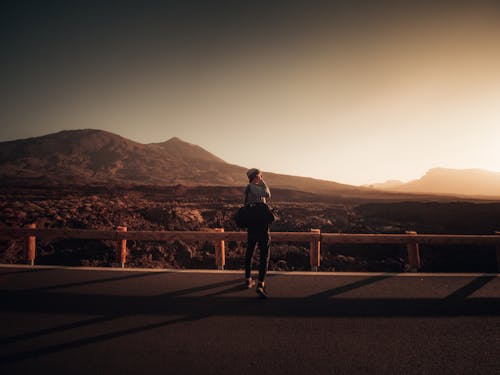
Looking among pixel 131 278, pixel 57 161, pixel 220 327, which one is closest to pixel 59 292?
pixel 131 278

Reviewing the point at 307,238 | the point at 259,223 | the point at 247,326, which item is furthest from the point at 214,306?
the point at 307,238

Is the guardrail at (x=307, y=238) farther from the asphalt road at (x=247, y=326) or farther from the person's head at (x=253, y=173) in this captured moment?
the person's head at (x=253, y=173)

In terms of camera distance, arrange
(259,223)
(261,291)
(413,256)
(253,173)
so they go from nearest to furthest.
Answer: (261,291), (259,223), (253,173), (413,256)

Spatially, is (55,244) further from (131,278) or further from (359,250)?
(359,250)

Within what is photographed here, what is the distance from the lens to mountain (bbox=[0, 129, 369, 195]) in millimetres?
86250

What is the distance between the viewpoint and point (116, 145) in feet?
409

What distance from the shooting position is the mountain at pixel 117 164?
86.2 m

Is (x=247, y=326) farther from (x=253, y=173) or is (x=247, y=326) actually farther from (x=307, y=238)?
(x=307, y=238)

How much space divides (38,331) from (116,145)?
140 meters

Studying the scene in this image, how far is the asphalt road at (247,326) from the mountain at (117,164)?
76223 millimetres

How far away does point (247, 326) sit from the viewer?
121 inches

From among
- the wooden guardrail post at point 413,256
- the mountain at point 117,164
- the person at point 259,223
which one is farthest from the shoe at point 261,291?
the mountain at point 117,164

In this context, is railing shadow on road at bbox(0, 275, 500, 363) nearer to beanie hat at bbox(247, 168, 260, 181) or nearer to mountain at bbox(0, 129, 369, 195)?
beanie hat at bbox(247, 168, 260, 181)

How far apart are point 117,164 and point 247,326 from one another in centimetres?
11034
